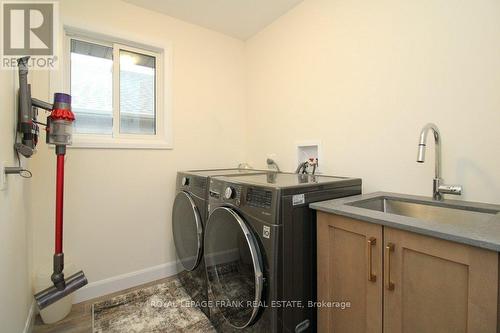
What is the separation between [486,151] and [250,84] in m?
2.12

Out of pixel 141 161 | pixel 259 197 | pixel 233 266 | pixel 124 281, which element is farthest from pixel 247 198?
pixel 124 281

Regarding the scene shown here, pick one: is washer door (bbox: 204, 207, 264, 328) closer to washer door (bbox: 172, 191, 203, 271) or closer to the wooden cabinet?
washer door (bbox: 172, 191, 203, 271)

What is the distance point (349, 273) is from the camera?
1.10m

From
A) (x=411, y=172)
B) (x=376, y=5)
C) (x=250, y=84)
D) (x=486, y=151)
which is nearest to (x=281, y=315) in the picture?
(x=411, y=172)

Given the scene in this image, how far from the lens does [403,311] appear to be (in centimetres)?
91

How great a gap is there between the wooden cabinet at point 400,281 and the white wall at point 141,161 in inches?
63.3

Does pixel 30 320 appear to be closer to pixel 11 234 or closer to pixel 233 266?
pixel 11 234

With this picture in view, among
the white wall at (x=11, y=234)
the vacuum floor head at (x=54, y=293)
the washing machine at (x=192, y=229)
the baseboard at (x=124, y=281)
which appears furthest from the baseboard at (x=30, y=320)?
the washing machine at (x=192, y=229)

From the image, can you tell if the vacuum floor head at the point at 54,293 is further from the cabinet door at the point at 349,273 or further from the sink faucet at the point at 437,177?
the sink faucet at the point at 437,177

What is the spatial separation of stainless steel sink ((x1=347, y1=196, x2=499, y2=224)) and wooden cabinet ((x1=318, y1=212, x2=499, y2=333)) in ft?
0.83

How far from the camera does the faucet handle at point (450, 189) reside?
Result: 1.20m

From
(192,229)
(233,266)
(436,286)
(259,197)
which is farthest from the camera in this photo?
(192,229)

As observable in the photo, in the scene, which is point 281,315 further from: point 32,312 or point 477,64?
point 32,312

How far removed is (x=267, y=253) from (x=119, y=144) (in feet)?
5.32
